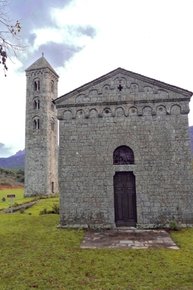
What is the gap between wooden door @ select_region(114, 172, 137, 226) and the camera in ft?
48.2

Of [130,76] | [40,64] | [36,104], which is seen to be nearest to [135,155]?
[130,76]

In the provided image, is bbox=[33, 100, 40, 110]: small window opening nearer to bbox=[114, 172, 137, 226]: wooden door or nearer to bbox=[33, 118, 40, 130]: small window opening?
bbox=[33, 118, 40, 130]: small window opening

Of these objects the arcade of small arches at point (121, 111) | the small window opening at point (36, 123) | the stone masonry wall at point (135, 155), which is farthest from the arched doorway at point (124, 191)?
the small window opening at point (36, 123)

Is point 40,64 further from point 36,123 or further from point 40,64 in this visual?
point 36,123

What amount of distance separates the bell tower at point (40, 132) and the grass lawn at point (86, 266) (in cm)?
3145

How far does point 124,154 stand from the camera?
49.7ft

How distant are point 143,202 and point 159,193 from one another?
0.83m

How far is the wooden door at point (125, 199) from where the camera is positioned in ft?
48.2

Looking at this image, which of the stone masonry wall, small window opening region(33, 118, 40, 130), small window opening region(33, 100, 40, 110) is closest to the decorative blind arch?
the stone masonry wall

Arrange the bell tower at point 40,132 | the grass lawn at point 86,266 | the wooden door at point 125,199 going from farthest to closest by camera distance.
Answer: the bell tower at point 40,132
the wooden door at point 125,199
the grass lawn at point 86,266

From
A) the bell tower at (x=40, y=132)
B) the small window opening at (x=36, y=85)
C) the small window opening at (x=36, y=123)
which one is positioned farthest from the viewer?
the small window opening at (x=36, y=85)

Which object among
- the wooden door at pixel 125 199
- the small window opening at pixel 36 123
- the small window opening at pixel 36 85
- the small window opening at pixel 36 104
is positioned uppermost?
the small window opening at pixel 36 85

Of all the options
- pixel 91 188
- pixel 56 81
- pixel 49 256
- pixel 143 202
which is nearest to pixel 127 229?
pixel 143 202

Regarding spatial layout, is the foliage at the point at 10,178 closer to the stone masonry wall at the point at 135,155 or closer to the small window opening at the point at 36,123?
the small window opening at the point at 36,123
